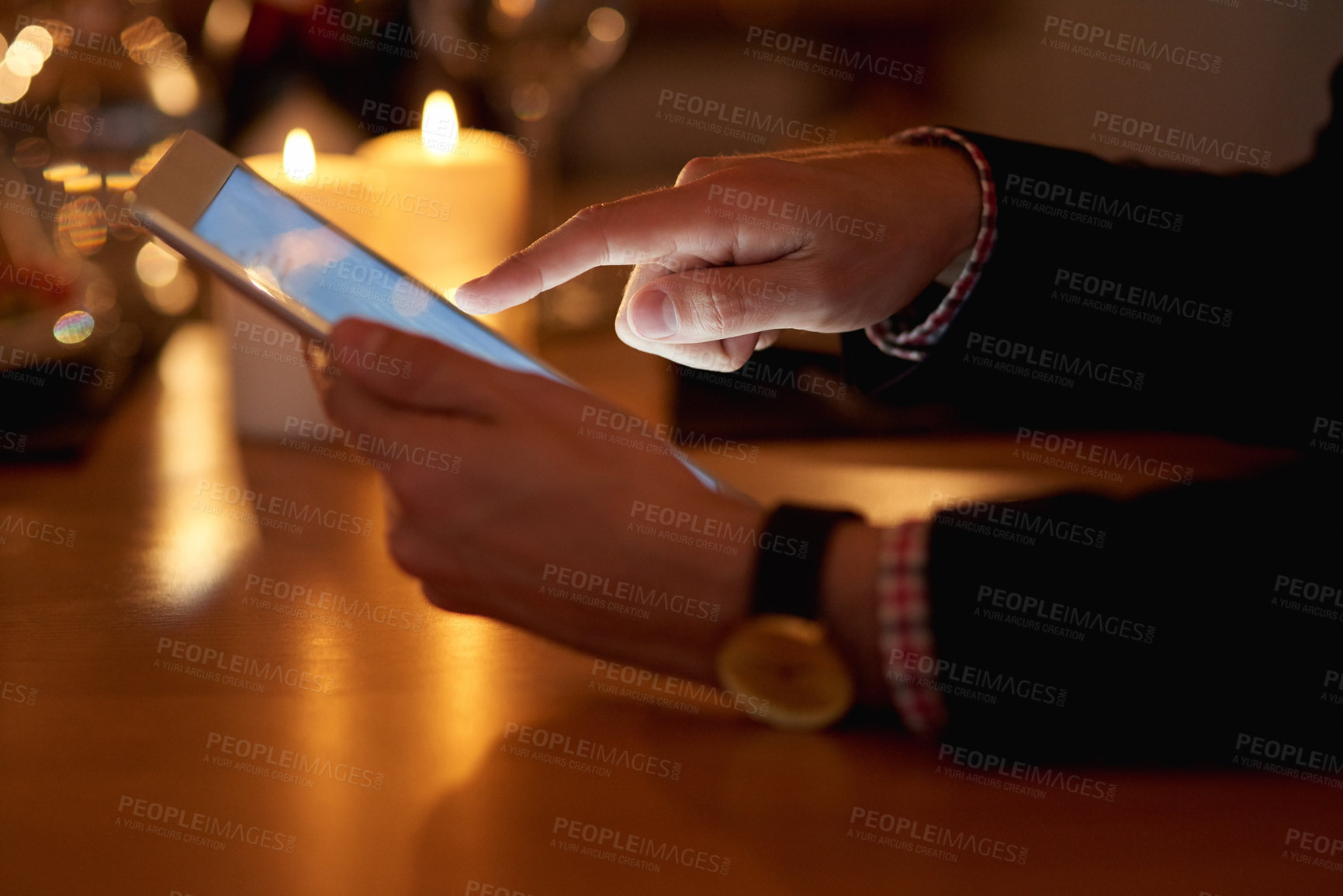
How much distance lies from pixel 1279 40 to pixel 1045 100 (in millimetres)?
428

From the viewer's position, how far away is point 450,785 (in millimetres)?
268

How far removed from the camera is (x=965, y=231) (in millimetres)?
517

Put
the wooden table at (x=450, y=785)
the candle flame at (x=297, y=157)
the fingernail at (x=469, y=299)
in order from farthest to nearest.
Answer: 1. the candle flame at (x=297, y=157)
2. the fingernail at (x=469, y=299)
3. the wooden table at (x=450, y=785)

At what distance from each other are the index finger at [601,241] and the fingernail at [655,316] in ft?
0.08

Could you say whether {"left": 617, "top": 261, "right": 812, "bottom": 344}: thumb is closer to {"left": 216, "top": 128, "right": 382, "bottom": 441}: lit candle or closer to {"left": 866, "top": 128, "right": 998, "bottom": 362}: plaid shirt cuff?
{"left": 866, "top": 128, "right": 998, "bottom": 362}: plaid shirt cuff

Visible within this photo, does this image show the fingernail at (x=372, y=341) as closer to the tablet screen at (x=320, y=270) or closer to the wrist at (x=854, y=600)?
the tablet screen at (x=320, y=270)

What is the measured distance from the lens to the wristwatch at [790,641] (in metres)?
0.28

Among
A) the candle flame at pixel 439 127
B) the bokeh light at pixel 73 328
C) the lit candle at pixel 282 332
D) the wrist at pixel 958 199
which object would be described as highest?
the wrist at pixel 958 199

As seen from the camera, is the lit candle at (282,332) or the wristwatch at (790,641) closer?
the wristwatch at (790,641)

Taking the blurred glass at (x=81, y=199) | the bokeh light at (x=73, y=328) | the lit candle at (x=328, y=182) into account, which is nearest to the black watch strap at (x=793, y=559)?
the blurred glass at (x=81, y=199)

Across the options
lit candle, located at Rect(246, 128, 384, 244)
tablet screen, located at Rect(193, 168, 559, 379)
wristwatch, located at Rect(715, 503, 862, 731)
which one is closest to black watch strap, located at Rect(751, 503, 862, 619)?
wristwatch, located at Rect(715, 503, 862, 731)

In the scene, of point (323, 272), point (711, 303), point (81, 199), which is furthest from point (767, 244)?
point (81, 199)

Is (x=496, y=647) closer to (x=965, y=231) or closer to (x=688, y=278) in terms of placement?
(x=688, y=278)

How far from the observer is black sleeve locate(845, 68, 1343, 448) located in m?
0.52
